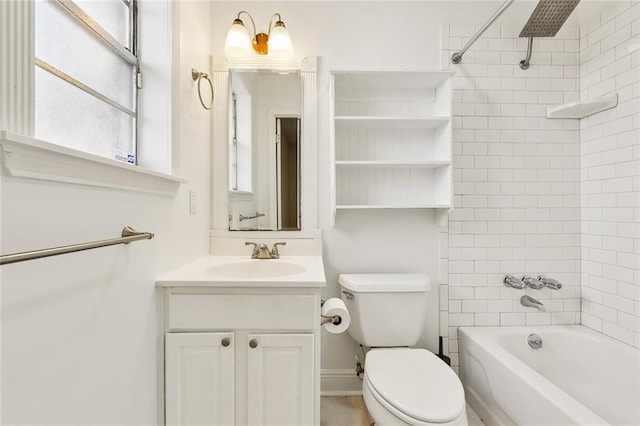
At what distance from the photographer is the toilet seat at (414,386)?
1.10 meters

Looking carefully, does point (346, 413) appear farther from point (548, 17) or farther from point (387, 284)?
point (548, 17)

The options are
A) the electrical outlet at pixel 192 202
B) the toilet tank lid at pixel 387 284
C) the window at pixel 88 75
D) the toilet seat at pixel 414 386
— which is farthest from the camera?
the toilet tank lid at pixel 387 284

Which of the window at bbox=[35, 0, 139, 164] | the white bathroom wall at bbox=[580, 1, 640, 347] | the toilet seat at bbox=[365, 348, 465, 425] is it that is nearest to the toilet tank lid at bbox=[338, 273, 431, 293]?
the toilet seat at bbox=[365, 348, 465, 425]

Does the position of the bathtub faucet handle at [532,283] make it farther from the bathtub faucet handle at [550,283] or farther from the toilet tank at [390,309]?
the toilet tank at [390,309]

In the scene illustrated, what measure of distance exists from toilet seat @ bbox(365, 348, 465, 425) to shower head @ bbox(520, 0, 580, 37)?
181 cm

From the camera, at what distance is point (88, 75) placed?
989 millimetres

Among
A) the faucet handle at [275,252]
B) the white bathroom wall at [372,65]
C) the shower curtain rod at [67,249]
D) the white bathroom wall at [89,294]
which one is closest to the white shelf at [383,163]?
the white bathroom wall at [372,65]

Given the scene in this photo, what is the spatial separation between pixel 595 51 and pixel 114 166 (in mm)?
2502

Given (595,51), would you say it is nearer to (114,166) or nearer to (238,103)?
(238,103)

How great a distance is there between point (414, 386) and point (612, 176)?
1584mm

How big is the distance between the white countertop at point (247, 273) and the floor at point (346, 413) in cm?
83

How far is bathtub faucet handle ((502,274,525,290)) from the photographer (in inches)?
72.0

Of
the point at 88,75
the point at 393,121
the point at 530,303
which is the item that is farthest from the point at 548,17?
the point at 88,75

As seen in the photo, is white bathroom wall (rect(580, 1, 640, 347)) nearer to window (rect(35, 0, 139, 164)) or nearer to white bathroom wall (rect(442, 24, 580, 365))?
white bathroom wall (rect(442, 24, 580, 365))
